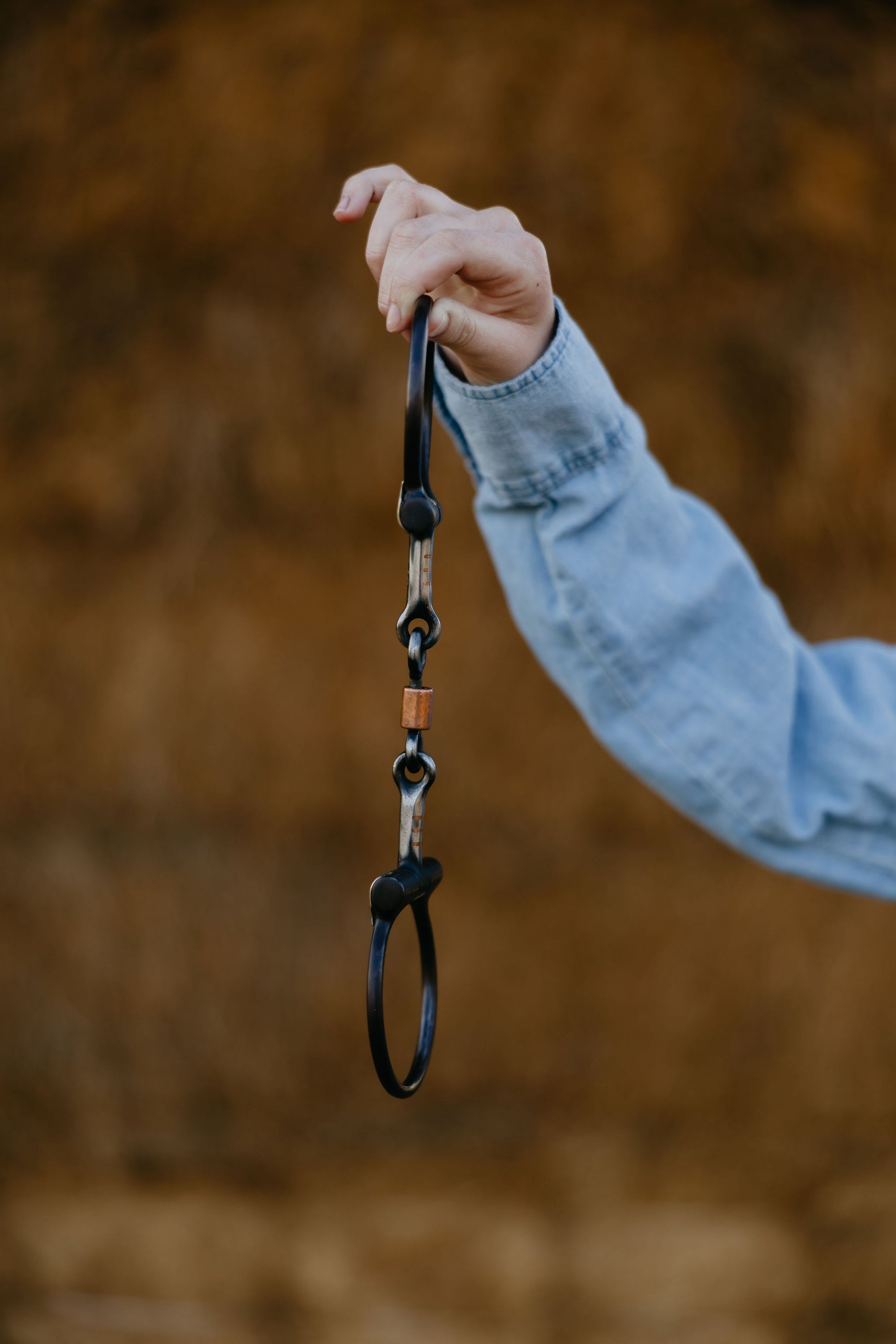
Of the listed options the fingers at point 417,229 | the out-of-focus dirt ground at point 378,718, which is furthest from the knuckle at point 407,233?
the out-of-focus dirt ground at point 378,718

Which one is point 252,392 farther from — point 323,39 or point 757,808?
point 757,808

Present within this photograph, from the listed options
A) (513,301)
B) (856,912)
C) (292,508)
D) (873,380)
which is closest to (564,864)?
(856,912)

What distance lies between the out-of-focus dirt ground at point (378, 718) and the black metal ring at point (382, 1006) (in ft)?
2.24

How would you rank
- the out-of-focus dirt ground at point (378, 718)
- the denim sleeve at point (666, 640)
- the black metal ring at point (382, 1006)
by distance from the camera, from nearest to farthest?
the black metal ring at point (382, 1006) → the denim sleeve at point (666, 640) → the out-of-focus dirt ground at point (378, 718)

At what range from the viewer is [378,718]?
110 cm

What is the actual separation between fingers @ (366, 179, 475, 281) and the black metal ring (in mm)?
226

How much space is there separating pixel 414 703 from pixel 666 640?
0.18 metres

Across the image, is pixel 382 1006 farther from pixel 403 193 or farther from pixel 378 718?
pixel 378 718

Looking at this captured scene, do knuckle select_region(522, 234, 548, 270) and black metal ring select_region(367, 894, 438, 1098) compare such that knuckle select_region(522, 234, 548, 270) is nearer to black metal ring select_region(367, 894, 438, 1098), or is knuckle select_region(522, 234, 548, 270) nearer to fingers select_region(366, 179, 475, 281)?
fingers select_region(366, 179, 475, 281)

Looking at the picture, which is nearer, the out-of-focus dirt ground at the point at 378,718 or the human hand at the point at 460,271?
the human hand at the point at 460,271

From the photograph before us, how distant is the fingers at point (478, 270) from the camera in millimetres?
338

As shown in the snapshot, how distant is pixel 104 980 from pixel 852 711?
2.99ft

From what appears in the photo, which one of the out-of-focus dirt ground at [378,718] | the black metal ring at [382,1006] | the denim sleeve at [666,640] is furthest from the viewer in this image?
the out-of-focus dirt ground at [378,718]

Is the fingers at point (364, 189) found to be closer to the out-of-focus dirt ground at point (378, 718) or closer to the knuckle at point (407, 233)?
the knuckle at point (407, 233)
